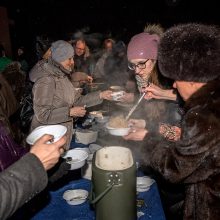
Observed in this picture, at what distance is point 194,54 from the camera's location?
1847 millimetres

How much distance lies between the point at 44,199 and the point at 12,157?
587 millimetres

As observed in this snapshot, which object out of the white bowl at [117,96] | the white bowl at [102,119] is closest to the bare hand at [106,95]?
the white bowl at [117,96]

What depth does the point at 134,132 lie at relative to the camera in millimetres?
2578

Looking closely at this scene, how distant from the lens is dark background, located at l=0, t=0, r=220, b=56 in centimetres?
1488

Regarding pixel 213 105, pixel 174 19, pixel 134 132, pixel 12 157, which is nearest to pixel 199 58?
pixel 213 105

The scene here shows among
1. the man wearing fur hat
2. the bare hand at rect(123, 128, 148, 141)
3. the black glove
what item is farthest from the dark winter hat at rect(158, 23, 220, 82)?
the black glove

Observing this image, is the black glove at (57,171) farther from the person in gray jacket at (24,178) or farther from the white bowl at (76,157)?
the person in gray jacket at (24,178)

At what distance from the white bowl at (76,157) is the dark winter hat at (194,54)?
42.4 inches

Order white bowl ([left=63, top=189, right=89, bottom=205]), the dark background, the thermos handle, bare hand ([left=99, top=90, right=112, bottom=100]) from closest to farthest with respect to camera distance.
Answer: the thermos handle < white bowl ([left=63, top=189, right=89, bottom=205]) < bare hand ([left=99, top=90, right=112, bottom=100]) < the dark background

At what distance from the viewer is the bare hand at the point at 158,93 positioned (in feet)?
10.7

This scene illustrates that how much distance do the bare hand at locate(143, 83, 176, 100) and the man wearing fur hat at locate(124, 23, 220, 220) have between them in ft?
3.84

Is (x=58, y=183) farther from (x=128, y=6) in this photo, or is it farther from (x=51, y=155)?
(x=128, y=6)

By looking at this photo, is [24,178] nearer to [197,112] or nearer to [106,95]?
[197,112]

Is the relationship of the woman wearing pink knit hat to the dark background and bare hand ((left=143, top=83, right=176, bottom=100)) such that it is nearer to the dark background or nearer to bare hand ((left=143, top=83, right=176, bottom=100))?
bare hand ((left=143, top=83, right=176, bottom=100))
